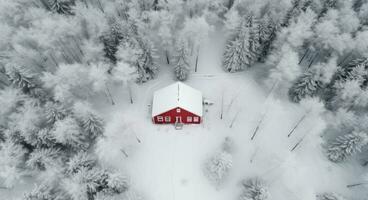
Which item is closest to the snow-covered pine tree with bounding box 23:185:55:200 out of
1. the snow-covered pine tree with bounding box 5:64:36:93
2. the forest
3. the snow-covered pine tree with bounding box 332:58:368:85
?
the forest

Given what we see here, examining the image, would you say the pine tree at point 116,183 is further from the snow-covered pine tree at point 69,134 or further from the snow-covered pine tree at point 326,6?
the snow-covered pine tree at point 326,6

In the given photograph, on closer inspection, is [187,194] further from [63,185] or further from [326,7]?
[326,7]

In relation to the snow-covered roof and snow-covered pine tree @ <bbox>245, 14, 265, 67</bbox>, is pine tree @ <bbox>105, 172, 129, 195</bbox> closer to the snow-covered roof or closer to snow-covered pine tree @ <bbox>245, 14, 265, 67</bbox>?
the snow-covered roof

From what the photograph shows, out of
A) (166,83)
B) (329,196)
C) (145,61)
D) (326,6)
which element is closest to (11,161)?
(145,61)

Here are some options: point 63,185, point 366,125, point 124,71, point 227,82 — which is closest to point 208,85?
point 227,82

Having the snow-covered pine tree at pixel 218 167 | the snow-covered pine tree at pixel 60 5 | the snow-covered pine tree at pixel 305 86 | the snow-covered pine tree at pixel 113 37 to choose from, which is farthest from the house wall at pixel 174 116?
the snow-covered pine tree at pixel 60 5

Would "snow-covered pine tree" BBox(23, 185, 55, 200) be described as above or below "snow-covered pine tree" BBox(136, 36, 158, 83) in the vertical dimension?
below

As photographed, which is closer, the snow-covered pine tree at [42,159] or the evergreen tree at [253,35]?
the snow-covered pine tree at [42,159]
